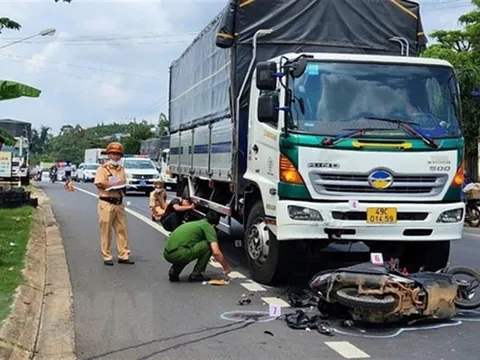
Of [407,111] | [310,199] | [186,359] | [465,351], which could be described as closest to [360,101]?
[407,111]

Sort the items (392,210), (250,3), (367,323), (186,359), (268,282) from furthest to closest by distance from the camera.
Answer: (250,3) → (268,282) → (392,210) → (367,323) → (186,359)

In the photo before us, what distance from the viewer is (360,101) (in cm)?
838

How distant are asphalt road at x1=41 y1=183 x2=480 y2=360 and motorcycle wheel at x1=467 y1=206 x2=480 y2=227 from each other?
1080cm

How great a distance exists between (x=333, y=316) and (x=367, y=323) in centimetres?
39

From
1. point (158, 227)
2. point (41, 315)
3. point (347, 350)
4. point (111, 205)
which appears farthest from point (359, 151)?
point (158, 227)

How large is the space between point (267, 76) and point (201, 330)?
3111mm

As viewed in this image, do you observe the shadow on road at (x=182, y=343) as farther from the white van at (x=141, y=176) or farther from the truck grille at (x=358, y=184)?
the white van at (x=141, y=176)

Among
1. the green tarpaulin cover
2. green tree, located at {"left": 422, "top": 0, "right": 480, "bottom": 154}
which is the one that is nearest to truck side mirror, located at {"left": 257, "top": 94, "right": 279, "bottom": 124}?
the green tarpaulin cover

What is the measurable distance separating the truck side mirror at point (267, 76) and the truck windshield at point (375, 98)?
0.85 ft

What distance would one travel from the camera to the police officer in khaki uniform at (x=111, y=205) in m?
10.9

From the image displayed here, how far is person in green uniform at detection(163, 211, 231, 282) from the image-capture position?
375 inches

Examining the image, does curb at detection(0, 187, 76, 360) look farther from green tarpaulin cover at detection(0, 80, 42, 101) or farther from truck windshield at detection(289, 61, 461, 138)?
truck windshield at detection(289, 61, 461, 138)

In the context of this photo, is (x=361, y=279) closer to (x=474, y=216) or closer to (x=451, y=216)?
(x=451, y=216)

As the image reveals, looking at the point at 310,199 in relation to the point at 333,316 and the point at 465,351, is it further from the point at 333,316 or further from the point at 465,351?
the point at 465,351
